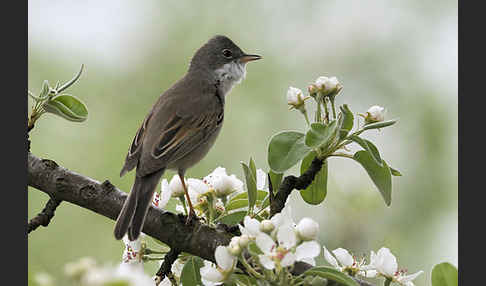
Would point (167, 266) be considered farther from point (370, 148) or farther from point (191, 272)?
point (370, 148)

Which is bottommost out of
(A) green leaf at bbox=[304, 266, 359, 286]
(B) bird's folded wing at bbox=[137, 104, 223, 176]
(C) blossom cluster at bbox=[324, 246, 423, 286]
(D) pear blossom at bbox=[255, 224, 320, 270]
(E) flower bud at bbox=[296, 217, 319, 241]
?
(C) blossom cluster at bbox=[324, 246, 423, 286]

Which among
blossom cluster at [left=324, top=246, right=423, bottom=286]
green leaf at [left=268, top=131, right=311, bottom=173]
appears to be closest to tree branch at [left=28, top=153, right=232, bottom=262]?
green leaf at [left=268, top=131, right=311, bottom=173]

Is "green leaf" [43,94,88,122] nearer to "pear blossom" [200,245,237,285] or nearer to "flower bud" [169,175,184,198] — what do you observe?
"flower bud" [169,175,184,198]

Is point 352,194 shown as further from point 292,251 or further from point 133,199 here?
point 292,251

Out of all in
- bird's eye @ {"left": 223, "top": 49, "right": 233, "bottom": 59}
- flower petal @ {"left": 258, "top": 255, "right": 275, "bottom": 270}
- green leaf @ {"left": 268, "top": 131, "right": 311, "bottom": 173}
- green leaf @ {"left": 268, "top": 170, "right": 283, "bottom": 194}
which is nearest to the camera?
flower petal @ {"left": 258, "top": 255, "right": 275, "bottom": 270}

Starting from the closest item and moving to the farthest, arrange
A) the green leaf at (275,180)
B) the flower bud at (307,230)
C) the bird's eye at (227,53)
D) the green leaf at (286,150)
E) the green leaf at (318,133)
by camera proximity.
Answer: the flower bud at (307,230)
the green leaf at (318,133)
the green leaf at (286,150)
the green leaf at (275,180)
the bird's eye at (227,53)

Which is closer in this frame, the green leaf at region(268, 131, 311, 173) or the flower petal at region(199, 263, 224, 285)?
the flower petal at region(199, 263, 224, 285)

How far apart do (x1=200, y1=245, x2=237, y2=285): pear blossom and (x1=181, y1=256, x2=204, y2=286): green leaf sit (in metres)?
0.31

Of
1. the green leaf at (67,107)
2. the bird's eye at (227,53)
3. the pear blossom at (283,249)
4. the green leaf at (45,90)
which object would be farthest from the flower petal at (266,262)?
the bird's eye at (227,53)

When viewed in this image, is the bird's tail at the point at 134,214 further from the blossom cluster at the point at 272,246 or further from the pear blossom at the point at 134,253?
the blossom cluster at the point at 272,246

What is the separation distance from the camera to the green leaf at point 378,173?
272 cm

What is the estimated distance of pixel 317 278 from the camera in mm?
2158

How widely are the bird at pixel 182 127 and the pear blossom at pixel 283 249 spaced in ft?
Result: 2.22

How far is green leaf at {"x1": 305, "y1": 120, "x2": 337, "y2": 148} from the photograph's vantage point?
8.08 feet
